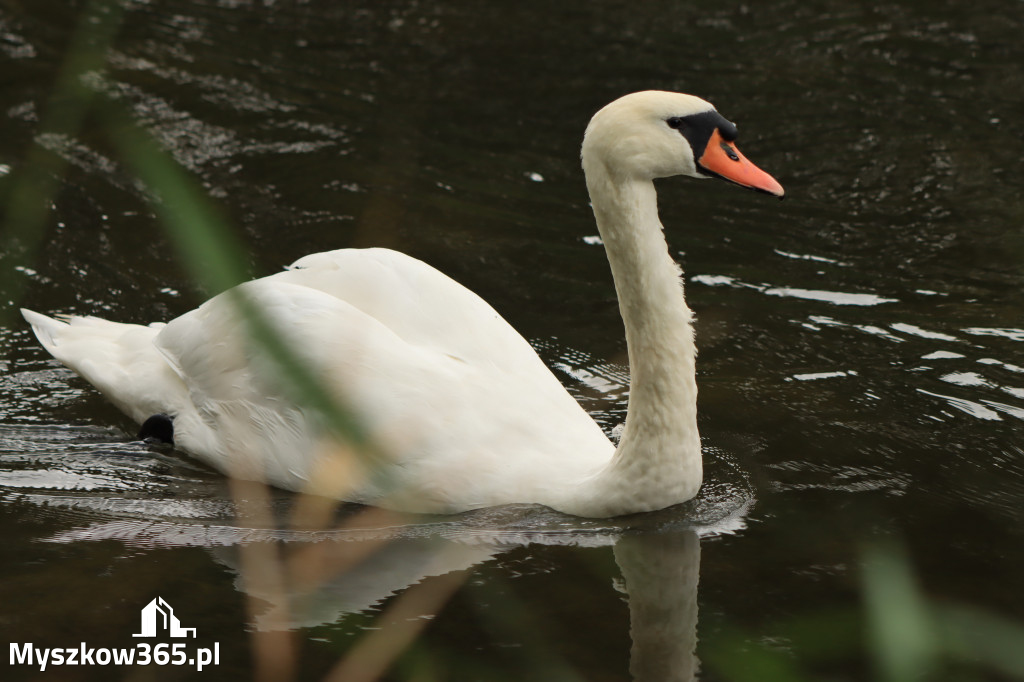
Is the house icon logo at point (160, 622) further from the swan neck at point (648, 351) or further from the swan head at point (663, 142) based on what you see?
the swan head at point (663, 142)

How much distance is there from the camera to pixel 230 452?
497 centimetres

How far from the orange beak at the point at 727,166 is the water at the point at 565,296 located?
3.98 ft

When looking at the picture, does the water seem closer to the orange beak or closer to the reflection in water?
the reflection in water

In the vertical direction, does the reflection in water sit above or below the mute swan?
below

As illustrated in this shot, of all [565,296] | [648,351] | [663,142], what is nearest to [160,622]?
[648,351]

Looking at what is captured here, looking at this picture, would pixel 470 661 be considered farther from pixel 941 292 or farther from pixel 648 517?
pixel 941 292

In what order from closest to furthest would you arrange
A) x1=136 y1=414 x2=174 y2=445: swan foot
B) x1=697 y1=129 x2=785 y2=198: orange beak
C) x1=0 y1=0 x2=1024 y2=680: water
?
x1=0 y1=0 x2=1024 y2=680: water < x1=697 y1=129 x2=785 y2=198: orange beak < x1=136 y1=414 x2=174 y2=445: swan foot

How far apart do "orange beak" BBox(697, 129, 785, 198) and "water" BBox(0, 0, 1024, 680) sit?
1214mm

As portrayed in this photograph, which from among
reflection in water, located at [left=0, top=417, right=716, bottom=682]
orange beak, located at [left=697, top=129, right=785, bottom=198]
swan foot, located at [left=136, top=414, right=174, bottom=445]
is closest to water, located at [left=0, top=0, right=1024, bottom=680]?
reflection in water, located at [left=0, top=417, right=716, bottom=682]

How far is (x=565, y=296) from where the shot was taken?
6.70 meters

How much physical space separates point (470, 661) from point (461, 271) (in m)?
3.67

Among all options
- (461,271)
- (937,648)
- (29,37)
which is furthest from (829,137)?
(29,37)

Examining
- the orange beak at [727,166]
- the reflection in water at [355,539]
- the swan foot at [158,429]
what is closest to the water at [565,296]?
the reflection in water at [355,539]

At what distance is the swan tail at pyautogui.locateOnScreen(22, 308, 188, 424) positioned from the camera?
17.5 ft
